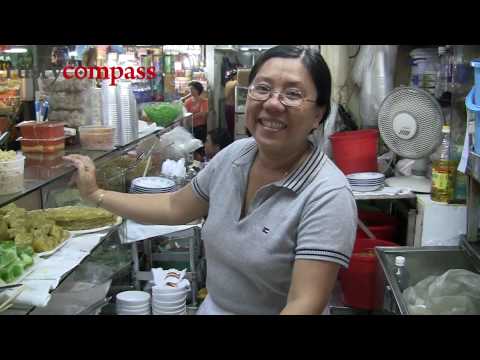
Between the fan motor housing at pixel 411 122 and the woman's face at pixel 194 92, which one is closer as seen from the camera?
the fan motor housing at pixel 411 122

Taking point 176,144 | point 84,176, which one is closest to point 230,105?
point 176,144

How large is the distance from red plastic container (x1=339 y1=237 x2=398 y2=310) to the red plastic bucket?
0.59 metres

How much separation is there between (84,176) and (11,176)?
12.9 inches

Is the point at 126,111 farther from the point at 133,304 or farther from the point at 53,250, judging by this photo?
the point at 133,304

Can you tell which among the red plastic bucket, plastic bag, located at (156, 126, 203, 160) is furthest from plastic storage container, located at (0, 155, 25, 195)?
plastic bag, located at (156, 126, 203, 160)

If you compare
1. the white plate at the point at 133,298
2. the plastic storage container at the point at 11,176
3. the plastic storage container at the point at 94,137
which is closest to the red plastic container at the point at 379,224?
the white plate at the point at 133,298

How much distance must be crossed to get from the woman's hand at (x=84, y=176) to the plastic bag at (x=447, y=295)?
1.46 meters

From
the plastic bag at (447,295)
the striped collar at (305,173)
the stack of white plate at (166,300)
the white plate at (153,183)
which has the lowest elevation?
the stack of white plate at (166,300)

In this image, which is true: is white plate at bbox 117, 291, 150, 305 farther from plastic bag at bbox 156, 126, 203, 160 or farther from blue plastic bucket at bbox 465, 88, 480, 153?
blue plastic bucket at bbox 465, 88, 480, 153

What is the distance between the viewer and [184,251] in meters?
3.94

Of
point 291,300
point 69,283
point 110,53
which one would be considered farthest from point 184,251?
point 291,300

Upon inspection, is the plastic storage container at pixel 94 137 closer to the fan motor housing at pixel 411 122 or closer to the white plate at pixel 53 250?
the white plate at pixel 53 250

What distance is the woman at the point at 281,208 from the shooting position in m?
1.28
